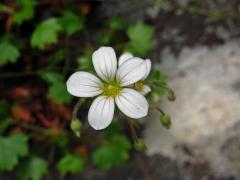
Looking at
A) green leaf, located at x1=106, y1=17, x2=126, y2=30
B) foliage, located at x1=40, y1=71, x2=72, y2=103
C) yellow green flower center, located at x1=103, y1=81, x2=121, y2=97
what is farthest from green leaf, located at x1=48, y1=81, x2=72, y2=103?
yellow green flower center, located at x1=103, y1=81, x2=121, y2=97

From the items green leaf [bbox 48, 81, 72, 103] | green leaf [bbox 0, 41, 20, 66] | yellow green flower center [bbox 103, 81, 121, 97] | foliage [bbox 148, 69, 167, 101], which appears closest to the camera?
yellow green flower center [bbox 103, 81, 121, 97]

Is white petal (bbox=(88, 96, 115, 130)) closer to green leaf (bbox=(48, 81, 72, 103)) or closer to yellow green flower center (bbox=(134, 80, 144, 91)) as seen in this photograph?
yellow green flower center (bbox=(134, 80, 144, 91))

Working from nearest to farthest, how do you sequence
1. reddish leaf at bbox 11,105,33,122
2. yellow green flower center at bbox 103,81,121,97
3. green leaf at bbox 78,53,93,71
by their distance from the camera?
yellow green flower center at bbox 103,81,121,97 → green leaf at bbox 78,53,93,71 → reddish leaf at bbox 11,105,33,122

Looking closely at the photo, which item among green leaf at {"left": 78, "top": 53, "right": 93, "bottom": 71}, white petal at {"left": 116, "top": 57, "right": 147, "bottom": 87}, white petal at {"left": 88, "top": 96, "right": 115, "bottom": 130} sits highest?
green leaf at {"left": 78, "top": 53, "right": 93, "bottom": 71}

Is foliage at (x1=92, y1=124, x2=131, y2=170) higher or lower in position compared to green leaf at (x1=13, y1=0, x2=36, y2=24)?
lower

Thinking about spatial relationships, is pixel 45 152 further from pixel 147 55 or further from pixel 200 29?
pixel 200 29
